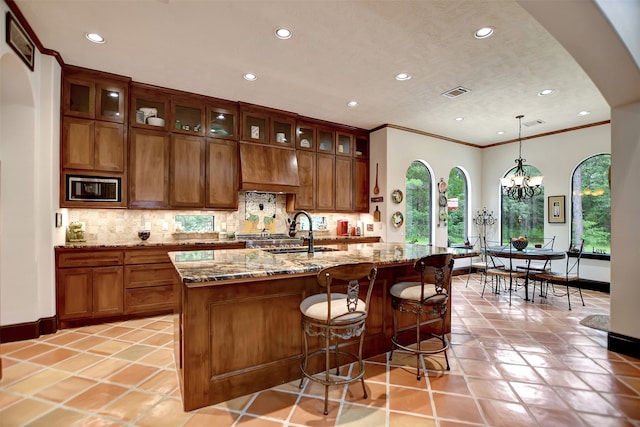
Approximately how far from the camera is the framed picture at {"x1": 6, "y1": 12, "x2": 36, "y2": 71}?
2.52 meters

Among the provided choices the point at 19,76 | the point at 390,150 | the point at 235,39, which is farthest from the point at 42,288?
the point at 390,150

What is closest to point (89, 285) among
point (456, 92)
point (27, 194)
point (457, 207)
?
point (27, 194)

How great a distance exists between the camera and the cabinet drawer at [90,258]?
136 inches

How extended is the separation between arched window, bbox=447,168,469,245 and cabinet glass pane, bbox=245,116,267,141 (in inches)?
168

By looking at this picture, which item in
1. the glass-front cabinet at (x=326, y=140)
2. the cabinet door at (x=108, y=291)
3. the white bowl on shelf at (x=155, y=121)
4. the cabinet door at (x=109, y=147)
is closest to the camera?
the cabinet door at (x=108, y=291)

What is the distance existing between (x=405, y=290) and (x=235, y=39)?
9.38ft

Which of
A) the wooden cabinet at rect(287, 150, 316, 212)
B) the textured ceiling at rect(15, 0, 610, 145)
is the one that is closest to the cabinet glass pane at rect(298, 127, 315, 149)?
the wooden cabinet at rect(287, 150, 316, 212)

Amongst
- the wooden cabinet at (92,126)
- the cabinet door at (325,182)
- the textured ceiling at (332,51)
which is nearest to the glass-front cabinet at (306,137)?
the cabinet door at (325,182)

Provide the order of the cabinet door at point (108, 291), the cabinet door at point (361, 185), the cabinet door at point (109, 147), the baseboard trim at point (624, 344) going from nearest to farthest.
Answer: the baseboard trim at point (624, 344), the cabinet door at point (108, 291), the cabinet door at point (109, 147), the cabinet door at point (361, 185)

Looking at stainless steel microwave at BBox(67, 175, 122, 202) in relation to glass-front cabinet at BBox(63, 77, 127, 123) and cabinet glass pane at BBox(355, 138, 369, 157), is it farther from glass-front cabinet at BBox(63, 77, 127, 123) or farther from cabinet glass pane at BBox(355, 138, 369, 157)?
cabinet glass pane at BBox(355, 138, 369, 157)

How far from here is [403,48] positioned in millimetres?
3207

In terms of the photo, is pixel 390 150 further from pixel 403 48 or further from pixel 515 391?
pixel 515 391

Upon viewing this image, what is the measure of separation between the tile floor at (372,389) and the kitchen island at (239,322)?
129 mm

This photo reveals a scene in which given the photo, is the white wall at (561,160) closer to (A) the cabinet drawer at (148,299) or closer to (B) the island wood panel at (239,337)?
(B) the island wood panel at (239,337)
